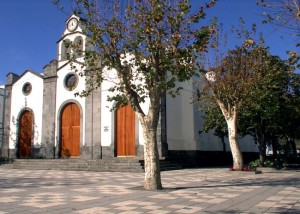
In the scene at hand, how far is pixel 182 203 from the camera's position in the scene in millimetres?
8516

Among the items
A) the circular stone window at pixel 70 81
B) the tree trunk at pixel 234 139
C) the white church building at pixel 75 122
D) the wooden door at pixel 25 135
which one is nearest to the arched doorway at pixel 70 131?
the white church building at pixel 75 122

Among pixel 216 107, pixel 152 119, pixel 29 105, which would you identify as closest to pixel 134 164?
pixel 216 107

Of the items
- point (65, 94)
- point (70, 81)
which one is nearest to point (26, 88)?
point (65, 94)

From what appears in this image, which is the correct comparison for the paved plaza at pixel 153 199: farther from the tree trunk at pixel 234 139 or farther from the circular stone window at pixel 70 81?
Answer: the circular stone window at pixel 70 81

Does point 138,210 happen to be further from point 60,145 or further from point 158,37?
point 60,145

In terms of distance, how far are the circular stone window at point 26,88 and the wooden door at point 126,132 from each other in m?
9.13

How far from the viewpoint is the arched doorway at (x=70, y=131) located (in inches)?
992

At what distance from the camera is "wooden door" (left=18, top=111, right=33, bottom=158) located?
27.6 metres

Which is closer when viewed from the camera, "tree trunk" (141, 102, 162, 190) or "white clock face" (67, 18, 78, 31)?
"tree trunk" (141, 102, 162, 190)

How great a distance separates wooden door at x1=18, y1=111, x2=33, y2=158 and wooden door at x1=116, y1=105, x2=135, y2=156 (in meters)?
8.46

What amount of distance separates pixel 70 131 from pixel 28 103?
5036 mm

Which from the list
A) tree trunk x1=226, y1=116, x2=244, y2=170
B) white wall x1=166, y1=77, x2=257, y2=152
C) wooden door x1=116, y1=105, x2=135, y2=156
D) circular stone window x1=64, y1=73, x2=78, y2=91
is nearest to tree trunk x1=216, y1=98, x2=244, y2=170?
tree trunk x1=226, y1=116, x2=244, y2=170

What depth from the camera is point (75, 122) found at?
25.5 meters

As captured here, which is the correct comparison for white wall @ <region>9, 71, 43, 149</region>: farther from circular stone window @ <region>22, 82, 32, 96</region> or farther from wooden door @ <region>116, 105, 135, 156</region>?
wooden door @ <region>116, 105, 135, 156</region>
